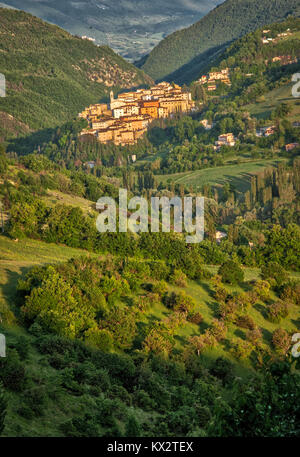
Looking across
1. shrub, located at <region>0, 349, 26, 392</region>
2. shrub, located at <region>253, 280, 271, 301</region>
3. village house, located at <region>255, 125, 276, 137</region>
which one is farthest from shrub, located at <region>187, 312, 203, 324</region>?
village house, located at <region>255, 125, 276, 137</region>

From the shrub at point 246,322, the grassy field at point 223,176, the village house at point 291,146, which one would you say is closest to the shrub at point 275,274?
the shrub at point 246,322

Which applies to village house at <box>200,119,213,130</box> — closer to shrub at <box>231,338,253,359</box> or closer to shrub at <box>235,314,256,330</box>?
shrub at <box>235,314,256,330</box>

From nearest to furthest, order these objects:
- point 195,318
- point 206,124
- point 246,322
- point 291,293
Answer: point 195,318 < point 246,322 < point 291,293 < point 206,124

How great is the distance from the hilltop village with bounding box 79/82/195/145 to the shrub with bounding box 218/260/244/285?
7494cm

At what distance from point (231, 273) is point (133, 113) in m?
89.3

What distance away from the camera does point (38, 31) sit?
195750mm

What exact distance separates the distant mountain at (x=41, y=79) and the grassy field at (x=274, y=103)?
58217 millimetres

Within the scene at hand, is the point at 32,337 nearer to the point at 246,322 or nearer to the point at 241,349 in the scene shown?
the point at 241,349

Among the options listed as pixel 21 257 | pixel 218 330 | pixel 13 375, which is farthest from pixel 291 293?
pixel 13 375

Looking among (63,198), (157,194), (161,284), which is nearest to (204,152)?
(157,194)

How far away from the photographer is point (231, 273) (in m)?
23.1

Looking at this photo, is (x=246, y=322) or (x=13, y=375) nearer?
(x=13, y=375)
